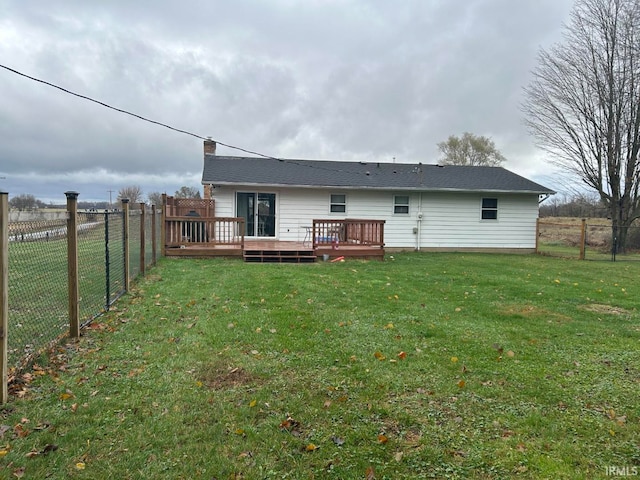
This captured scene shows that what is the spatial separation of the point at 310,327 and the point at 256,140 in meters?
18.2

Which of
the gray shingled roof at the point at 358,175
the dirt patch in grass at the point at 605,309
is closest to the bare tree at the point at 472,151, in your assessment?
the gray shingled roof at the point at 358,175

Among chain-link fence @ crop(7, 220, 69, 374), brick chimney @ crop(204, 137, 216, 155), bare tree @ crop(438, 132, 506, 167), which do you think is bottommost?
chain-link fence @ crop(7, 220, 69, 374)

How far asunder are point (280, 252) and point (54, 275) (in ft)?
19.7

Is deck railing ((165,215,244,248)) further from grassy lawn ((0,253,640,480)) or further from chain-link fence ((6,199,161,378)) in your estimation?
grassy lawn ((0,253,640,480))

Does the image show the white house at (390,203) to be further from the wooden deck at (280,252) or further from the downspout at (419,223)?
the wooden deck at (280,252)

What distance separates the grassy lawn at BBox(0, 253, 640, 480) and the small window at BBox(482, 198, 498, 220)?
1066cm

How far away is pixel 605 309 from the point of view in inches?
244

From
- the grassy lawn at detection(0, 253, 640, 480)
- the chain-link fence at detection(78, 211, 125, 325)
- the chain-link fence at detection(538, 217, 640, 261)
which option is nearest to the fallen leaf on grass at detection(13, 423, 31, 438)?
the grassy lawn at detection(0, 253, 640, 480)

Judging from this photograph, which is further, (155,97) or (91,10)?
(155,97)

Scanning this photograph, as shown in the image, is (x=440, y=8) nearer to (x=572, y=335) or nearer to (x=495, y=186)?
(x=495, y=186)

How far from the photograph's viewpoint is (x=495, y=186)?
1628 centimetres

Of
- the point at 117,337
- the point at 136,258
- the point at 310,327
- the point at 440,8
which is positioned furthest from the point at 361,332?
the point at 440,8

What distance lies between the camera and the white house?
15.3 metres

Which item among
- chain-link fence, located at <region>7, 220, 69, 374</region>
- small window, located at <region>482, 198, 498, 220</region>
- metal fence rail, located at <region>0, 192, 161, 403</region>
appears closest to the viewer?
metal fence rail, located at <region>0, 192, 161, 403</region>
